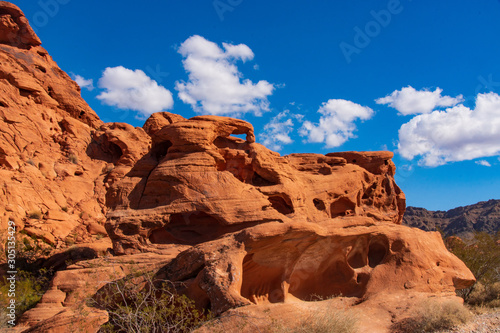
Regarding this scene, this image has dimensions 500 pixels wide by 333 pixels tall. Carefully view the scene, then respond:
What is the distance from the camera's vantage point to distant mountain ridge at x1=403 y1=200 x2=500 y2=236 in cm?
5659

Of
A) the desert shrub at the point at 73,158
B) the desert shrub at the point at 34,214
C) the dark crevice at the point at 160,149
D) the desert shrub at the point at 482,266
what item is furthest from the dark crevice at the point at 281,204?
the desert shrub at the point at 73,158

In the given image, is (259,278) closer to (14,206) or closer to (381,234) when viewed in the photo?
(381,234)

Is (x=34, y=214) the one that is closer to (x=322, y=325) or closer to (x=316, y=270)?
(x=316, y=270)

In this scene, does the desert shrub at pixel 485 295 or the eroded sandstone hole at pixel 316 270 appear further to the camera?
the desert shrub at pixel 485 295

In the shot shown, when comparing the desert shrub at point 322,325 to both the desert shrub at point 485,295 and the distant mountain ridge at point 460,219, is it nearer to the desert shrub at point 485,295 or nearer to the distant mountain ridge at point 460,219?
the desert shrub at point 485,295

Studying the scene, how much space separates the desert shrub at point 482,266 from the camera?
15.9 m

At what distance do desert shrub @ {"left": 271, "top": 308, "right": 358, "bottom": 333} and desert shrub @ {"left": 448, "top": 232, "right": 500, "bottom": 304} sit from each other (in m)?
10.1

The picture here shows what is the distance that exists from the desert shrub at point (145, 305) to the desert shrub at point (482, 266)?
12.8m

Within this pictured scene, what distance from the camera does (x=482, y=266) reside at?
17.3m

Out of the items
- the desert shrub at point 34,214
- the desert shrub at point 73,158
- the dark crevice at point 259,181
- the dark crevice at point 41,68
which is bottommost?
the desert shrub at point 34,214

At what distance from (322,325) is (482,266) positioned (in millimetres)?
13018

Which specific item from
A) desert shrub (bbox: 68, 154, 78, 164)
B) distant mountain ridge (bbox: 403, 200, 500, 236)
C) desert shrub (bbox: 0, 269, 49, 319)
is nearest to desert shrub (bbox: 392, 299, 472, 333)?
desert shrub (bbox: 0, 269, 49, 319)

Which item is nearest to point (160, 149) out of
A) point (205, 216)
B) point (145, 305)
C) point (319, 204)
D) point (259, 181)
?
point (205, 216)

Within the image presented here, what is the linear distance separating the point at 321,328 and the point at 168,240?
7724 mm
